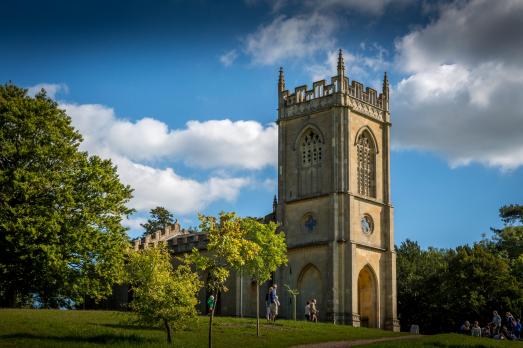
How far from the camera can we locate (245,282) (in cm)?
6219

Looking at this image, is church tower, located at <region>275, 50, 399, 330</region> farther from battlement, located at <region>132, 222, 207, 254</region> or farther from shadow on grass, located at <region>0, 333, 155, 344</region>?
shadow on grass, located at <region>0, 333, 155, 344</region>

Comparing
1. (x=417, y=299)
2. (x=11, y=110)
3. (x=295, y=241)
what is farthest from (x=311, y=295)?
(x=11, y=110)

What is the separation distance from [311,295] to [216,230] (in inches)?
936

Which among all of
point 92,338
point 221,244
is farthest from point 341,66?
point 92,338

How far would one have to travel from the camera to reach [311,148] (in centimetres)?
6191

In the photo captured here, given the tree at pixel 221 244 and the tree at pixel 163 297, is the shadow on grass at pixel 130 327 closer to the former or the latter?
the tree at pixel 163 297

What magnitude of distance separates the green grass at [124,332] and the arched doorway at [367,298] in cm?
1431

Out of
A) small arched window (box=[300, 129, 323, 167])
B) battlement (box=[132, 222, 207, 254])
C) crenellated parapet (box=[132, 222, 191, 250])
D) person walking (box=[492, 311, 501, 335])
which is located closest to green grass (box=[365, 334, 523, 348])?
person walking (box=[492, 311, 501, 335])

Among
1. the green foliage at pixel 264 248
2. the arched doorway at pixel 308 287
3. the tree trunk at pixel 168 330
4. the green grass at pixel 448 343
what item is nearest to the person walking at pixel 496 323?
the green grass at pixel 448 343

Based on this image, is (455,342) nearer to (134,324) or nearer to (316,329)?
(316,329)

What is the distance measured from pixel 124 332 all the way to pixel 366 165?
29.7m

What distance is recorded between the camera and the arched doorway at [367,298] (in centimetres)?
6066

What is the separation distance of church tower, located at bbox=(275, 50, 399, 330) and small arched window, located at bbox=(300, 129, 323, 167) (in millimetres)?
72

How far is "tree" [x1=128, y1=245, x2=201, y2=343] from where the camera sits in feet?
118
